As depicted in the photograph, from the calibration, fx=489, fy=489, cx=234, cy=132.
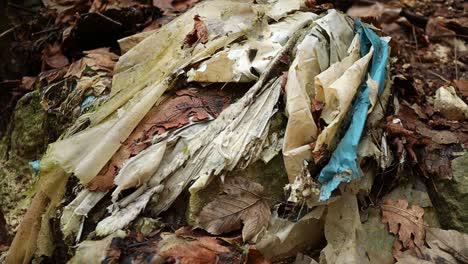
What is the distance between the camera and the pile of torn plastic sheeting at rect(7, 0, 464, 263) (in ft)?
6.95

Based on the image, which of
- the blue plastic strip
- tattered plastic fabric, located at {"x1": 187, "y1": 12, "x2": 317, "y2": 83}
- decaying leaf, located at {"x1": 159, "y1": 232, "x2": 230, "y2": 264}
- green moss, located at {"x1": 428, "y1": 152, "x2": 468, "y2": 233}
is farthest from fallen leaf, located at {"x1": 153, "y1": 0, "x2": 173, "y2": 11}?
green moss, located at {"x1": 428, "y1": 152, "x2": 468, "y2": 233}

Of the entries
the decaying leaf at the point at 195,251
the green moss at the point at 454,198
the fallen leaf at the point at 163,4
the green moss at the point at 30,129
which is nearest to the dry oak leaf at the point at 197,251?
the decaying leaf at the point at 195,251

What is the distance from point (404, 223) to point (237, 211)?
783mm

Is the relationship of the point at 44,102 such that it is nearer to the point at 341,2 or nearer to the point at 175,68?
the point at 175,68

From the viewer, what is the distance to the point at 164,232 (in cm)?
212

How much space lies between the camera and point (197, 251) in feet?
6.47

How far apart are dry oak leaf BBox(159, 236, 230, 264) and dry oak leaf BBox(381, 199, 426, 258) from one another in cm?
78

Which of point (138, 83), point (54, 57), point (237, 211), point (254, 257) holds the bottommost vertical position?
point (254, 257)

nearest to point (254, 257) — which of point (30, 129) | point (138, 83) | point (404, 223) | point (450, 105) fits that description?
point (404, 223)

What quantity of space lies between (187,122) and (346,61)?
0.84 metres

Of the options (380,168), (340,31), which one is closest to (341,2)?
(340,31)

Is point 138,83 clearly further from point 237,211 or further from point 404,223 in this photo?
point 404,223

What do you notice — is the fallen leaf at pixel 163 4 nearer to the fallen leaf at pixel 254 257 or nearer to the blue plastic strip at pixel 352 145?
the blue plastic strip at pixel 352 145

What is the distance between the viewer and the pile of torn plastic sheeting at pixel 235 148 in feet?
Result: 6.95
